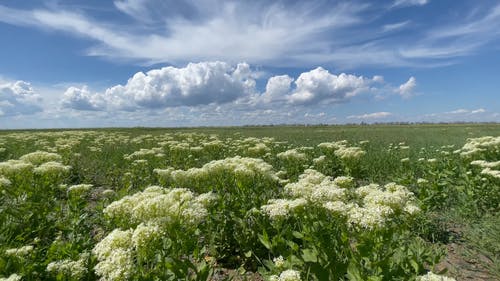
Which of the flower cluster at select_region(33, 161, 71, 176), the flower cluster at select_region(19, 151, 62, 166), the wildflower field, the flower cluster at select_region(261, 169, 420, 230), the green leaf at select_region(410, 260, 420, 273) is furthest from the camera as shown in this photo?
the flower cluster at select_region(19, 151, 62, 166)

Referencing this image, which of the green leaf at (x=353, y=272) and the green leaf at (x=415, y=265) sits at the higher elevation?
the green leaf at (x=415, y=265)

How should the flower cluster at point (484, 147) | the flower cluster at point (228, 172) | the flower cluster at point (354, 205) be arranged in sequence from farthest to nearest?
the flower cluster at point (484, 147)
the flower cluster at point (228, 172)
the flower cluster at point (354, 205)

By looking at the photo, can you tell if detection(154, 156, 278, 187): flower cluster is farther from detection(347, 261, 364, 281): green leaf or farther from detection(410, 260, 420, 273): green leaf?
detection(410, 260, 420, 273): green leaf

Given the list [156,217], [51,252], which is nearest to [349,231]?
[156,217]

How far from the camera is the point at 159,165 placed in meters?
13.5

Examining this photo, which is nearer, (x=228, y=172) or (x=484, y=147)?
(x=228, y=172)

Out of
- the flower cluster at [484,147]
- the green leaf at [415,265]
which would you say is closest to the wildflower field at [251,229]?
the green leaf at [415,265]

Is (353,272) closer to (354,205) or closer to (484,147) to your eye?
(354,205)

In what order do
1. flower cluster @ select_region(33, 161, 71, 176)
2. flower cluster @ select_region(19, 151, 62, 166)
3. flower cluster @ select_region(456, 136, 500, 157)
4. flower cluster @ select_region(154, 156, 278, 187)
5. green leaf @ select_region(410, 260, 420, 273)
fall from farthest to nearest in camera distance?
flower cluster @ select_region(456, 136, 500, 157)
flower cluster @ select_region(19, 151, 62, 166)
flower cluster @ select_region(33, 161, 71, 176)
flower cluster @ select_region(154, 156, 278, 187)
green leaf @ select_region(410, 260, 420, 273)

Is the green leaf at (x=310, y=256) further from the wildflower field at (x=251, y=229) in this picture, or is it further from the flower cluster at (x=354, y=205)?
the flower cluster at (x=354, y=205)

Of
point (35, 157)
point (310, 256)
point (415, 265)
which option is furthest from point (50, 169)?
point (415, 265)

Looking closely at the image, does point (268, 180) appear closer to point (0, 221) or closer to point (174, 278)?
point (174, 278)

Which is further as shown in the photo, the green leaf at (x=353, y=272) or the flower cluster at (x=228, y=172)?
the flower cluster at (x=228, y=172)

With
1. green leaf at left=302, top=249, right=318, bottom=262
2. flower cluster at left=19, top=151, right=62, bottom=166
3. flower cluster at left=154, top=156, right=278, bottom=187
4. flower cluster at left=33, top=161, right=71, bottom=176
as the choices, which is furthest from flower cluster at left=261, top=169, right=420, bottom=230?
flower cluster at left=19, top=151, right=62, bottom=166
